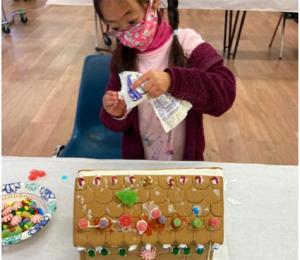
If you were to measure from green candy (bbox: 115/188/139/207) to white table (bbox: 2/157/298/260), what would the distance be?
0.55ft

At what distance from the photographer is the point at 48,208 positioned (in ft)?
2.47

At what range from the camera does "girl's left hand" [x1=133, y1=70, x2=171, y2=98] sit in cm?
73

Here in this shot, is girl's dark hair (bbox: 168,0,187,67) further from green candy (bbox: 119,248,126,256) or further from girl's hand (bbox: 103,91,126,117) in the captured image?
green candy (bbox: 119,248,126,256)

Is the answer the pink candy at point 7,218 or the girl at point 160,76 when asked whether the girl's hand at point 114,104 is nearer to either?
the girl at point 160,76

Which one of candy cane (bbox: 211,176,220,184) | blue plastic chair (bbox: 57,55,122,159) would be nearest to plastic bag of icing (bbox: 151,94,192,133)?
candy cane (bbox: 211,176,220,184)

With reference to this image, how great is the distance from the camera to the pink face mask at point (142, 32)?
840mm

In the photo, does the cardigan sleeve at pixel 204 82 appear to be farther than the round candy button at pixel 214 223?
Yes

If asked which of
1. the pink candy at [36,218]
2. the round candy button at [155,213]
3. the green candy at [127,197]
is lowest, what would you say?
the pink candy at [36,218]

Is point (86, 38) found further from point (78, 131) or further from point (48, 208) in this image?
point (48, 208)

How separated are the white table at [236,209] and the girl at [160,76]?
135 millimetres

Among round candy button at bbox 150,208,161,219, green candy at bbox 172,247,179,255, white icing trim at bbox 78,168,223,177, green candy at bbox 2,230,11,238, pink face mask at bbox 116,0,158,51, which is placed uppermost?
pink face mask at bbox 116,0,158,51

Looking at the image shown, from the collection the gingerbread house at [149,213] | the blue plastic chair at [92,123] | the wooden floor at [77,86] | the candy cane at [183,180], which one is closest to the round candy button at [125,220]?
the gingerbread house at [149,213]

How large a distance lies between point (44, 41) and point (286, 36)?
101 inches

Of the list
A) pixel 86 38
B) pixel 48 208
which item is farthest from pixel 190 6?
pixel 48 208
